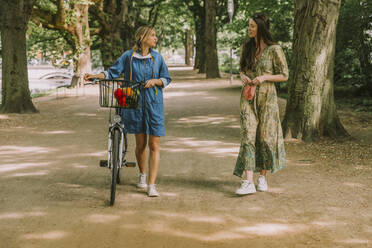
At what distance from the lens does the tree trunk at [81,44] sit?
23906 millimetres

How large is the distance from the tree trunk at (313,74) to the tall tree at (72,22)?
14720 mm

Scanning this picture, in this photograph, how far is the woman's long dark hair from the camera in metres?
5.41

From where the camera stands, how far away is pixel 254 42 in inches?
220

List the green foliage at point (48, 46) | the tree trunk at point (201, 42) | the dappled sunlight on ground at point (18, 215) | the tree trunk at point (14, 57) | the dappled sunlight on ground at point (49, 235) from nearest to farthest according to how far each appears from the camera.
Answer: the dappled sunlight on ground at point (49, 235) → the dappled sunlight on ground at point (18, 215) → the tree trunk at point (14, 57) → the green foliage at point (48, 46) → the tree trunk at point (201, 42)

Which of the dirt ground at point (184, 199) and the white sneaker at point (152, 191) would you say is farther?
the white sneaker at point (152, 191)

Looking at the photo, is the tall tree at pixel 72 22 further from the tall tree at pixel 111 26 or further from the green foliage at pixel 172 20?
the green foliage at pixel 172 20

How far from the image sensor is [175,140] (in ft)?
30.7

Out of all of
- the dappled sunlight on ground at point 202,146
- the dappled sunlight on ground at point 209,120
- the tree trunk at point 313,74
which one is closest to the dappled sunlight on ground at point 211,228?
the dappled sunlight on ground at point 202,146

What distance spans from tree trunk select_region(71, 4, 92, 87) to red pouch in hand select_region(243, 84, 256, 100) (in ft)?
62.9

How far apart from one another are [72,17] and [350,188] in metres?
19.5

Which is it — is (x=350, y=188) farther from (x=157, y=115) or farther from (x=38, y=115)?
(x=38, y=115)

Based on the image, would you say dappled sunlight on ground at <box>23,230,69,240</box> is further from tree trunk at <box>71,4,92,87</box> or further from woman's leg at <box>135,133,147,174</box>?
tree trunk at <box>71,4,92,87</box>

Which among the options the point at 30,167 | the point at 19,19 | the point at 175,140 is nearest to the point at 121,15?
the point at 19,19

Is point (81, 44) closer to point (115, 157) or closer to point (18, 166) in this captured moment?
point (18, 166)
